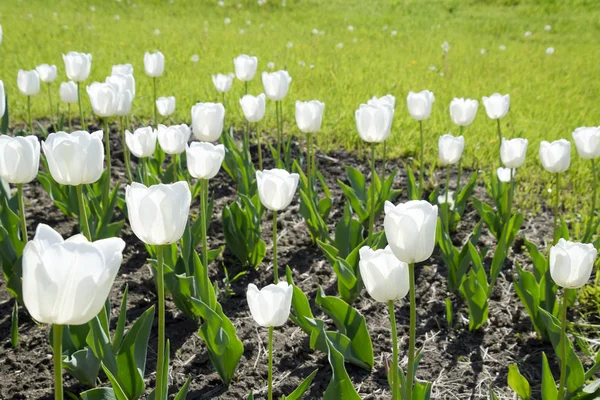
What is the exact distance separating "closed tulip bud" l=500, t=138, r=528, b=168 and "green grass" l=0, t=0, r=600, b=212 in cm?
96

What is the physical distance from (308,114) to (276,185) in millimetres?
957

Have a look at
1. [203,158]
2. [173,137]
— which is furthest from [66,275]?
[173,137]

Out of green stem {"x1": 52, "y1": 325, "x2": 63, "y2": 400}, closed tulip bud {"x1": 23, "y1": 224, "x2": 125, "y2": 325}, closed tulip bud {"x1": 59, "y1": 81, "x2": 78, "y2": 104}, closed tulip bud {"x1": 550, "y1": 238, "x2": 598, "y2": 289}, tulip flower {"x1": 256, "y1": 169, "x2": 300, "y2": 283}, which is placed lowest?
closed tulip bud {"x1": 550, "y1": 238, "x2": 598, "y2": 289}

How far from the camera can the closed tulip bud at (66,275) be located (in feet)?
3.20

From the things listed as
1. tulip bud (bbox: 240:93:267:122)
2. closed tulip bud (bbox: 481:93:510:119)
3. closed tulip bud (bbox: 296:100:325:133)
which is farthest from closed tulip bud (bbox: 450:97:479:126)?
tulip bud (bbox: 240:93:267:122)

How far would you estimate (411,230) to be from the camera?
137cm

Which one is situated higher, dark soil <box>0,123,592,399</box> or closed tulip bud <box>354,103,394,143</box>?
closed tulip bud <box>354,103,394,143</box>

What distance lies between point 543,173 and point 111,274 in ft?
11.9

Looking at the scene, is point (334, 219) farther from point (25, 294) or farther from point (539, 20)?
point (539, 20)

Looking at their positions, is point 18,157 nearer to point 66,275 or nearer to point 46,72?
point 66,275

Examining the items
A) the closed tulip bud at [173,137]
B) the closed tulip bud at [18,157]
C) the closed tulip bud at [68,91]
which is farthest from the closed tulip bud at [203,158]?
the closed tulip bud at [68,91]

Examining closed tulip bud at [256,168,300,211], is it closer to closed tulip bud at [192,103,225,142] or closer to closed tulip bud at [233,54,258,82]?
closed tulip bud at [192,103,225,142]

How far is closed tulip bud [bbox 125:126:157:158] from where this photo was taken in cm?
255

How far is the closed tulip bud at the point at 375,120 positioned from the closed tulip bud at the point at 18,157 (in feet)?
3.93
